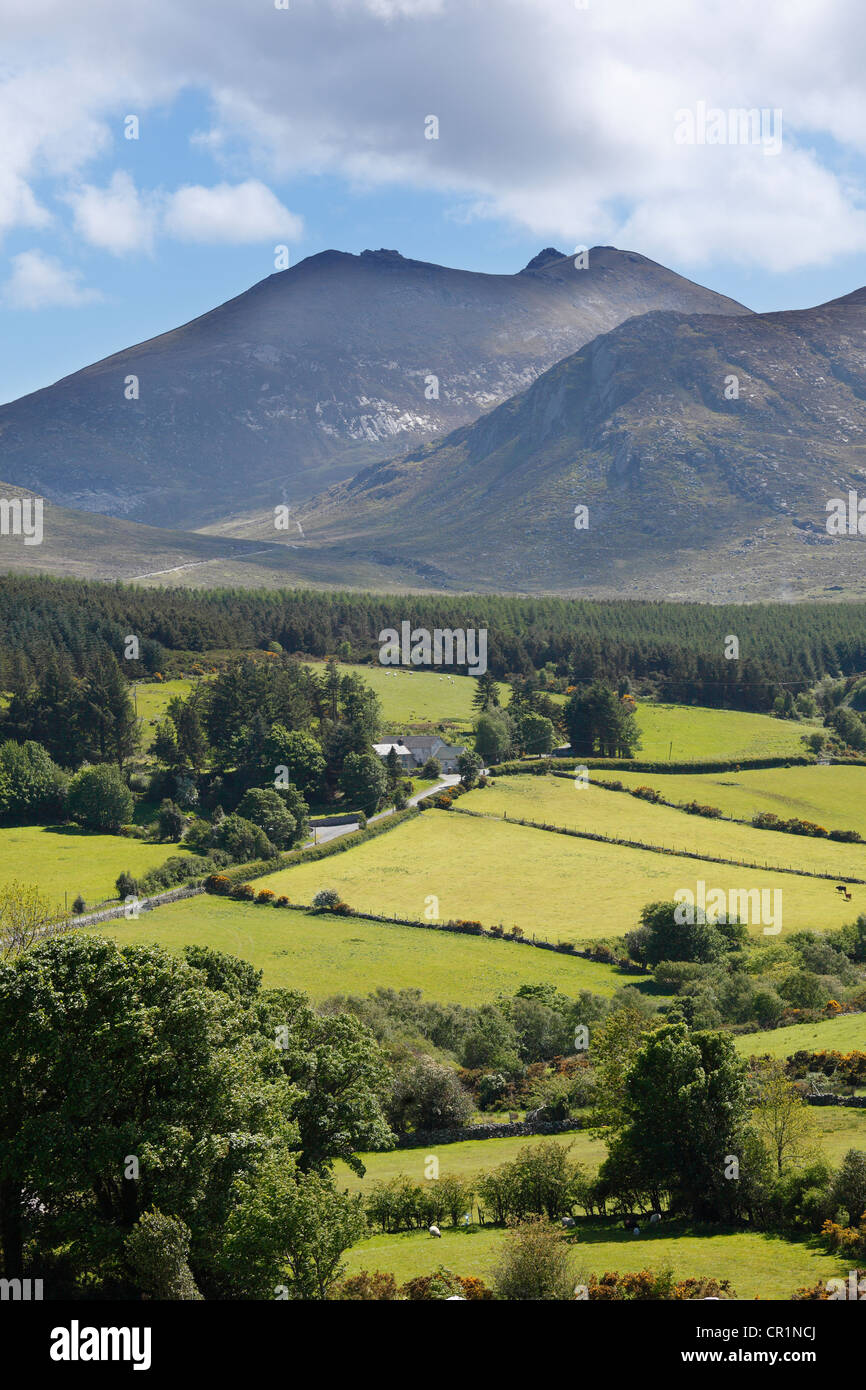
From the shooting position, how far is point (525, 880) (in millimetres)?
100812

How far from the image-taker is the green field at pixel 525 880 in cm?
9006

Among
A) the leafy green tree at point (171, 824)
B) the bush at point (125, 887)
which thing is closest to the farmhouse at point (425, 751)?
the leafy green tree at point (171, 824)

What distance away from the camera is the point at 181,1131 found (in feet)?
104

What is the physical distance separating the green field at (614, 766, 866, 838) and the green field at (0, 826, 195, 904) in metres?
58.5

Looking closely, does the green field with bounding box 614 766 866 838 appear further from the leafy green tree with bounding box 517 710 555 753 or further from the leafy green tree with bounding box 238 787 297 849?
the leafy green tree with bounding box 238 787 297 849

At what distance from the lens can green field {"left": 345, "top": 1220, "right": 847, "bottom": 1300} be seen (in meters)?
32.8

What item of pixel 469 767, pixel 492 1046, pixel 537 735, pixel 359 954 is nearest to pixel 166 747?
pixel 469 767

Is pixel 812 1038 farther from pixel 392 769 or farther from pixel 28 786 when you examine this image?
pixel 28 786

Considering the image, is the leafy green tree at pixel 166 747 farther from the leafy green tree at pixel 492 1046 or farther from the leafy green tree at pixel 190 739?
the leafy green tree at pixel 492 1046

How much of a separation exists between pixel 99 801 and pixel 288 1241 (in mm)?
89539

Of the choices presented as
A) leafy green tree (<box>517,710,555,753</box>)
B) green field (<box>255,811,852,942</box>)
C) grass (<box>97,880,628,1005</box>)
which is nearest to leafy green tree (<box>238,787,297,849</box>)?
green field (<box>255,811,852,942</box>)
